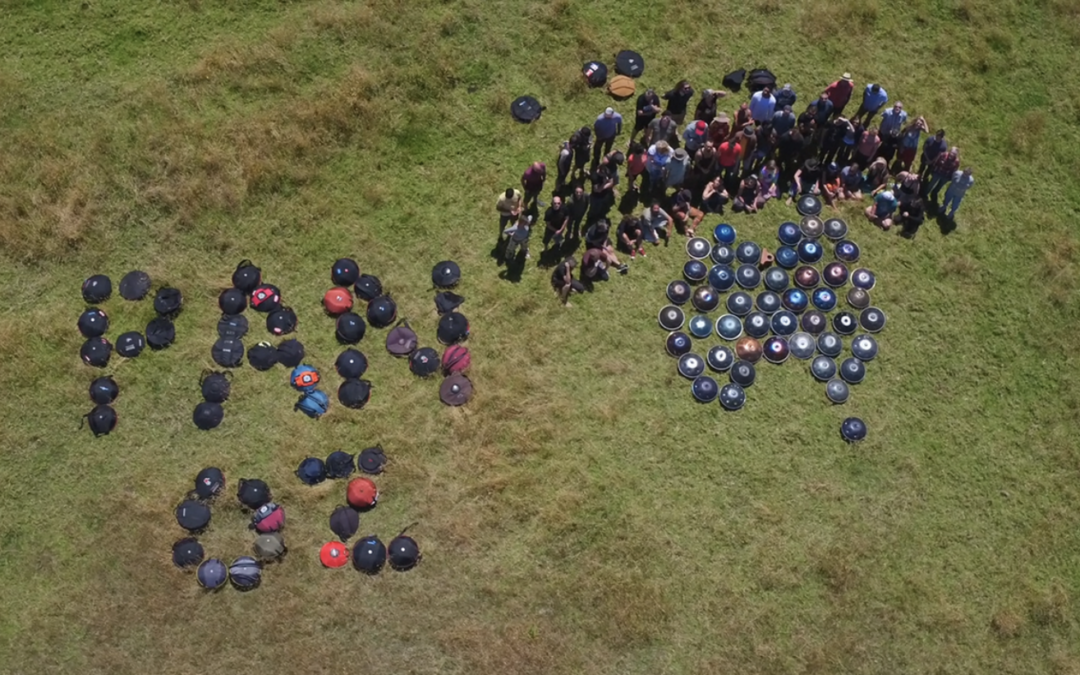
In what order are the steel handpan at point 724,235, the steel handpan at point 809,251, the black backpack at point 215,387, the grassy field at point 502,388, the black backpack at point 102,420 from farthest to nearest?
1. the steel handpan at point 724,235
2. the steel handpan at point 809,251
3. the black backpack at point 215,387
4. the black backpack at point 102,420
5. the grassy field at point 502,388

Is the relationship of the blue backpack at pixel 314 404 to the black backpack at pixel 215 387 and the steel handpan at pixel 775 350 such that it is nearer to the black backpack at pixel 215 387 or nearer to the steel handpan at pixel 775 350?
the black backpack at pixel 215 387

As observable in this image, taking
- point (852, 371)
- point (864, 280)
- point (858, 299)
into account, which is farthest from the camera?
point (864, 280)

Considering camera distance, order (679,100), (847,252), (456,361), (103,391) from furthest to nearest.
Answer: (679,100) → (847,252) → (456,361) → (103,391)

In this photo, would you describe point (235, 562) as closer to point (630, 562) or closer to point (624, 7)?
point (630, 562)

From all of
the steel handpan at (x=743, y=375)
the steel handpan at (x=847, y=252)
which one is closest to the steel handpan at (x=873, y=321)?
the steel handpan at (x=847, y=252)

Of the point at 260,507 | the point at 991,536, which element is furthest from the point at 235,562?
the point at 991,536

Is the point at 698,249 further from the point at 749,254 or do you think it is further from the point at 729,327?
the point at 729,327

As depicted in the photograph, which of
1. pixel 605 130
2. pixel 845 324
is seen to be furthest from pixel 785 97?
pixel 845 324

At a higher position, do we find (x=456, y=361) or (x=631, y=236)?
(x=631, y=236)
